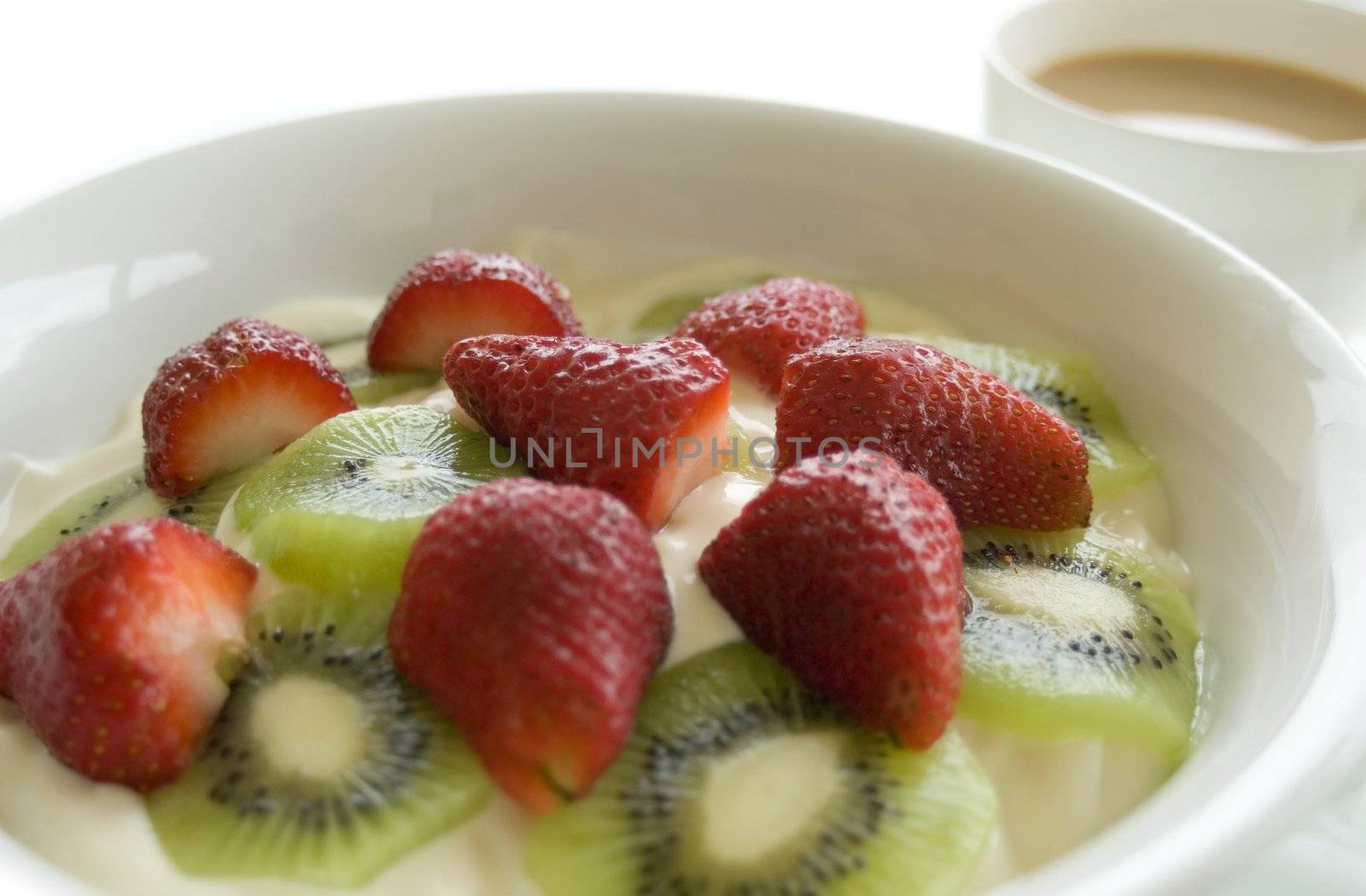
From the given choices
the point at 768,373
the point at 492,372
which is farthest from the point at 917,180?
the point at 492,372

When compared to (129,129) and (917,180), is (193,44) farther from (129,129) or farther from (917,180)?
(917,180)

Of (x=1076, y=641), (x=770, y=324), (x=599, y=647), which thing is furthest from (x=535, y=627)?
(x=770, y=324)

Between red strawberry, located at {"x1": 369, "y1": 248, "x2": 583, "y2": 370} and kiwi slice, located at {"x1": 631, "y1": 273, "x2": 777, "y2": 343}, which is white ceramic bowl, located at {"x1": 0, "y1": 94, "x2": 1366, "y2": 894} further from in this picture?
red strawberry, located at {"x1": 369, "y1": 248, "x2": 583, "y2": 370}

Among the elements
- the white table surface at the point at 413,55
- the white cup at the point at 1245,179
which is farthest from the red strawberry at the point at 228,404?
the white table surface at the point at 413,55

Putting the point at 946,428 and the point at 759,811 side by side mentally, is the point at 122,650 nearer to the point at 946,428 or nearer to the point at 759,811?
the point at 759,811

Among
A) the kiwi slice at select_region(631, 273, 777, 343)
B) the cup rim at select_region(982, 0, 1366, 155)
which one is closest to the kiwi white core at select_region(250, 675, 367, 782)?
the kiwi slice at select_region(631, 273, 777, 343)

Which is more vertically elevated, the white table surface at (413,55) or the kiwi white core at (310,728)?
the white table surface at (413,55)

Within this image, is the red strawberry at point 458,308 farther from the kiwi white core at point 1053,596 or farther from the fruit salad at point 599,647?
the kiwi white core at point 1053,596
